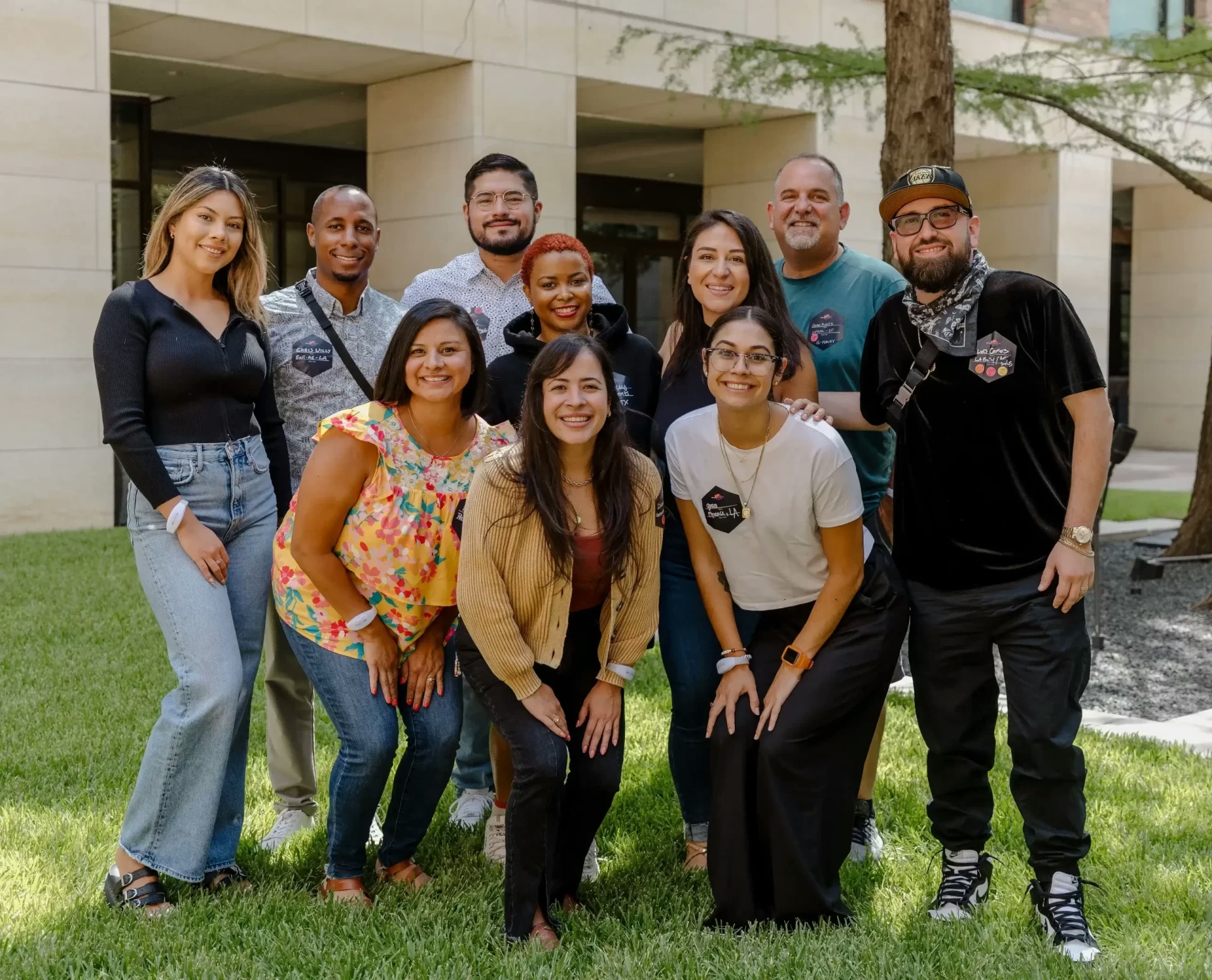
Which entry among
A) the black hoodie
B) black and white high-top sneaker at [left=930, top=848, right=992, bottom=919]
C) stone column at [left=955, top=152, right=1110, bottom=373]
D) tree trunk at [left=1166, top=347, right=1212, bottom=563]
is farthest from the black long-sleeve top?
stone column at [left=955, top=152, right=1110, bottom=373]

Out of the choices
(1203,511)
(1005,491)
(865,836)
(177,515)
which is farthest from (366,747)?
(1203,511)

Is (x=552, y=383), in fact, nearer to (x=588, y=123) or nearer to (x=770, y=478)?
(x=770, y=478)

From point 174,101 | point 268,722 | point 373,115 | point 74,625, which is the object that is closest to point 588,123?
point 373,115

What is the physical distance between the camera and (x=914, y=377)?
400 cm

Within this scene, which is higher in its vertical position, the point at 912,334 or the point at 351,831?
the point at 912,334

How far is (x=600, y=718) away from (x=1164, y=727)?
12.3 ft

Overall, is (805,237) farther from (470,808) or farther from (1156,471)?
(1156,471)

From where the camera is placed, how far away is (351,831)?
166 inches

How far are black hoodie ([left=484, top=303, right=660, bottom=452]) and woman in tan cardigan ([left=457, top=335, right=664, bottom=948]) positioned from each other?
461 millimetres

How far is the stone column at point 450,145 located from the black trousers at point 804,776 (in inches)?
409

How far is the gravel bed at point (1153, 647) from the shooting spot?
7.41 metres

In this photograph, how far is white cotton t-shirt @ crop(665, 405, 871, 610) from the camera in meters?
4.00

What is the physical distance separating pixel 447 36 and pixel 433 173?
1.38 m

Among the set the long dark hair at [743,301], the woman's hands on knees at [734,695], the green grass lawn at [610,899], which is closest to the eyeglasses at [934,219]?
the long dark hair at [743,301]
